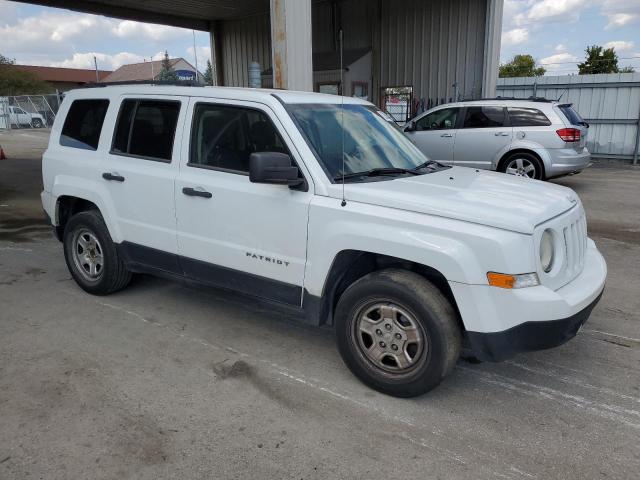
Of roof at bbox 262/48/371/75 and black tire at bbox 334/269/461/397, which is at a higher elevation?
roof at bbox 262/48/371/75

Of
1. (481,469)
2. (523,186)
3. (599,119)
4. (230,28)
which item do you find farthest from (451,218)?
(230,28)

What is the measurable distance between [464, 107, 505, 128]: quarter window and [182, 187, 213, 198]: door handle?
26.8 feet

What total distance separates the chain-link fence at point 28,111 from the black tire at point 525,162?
30.3 meters

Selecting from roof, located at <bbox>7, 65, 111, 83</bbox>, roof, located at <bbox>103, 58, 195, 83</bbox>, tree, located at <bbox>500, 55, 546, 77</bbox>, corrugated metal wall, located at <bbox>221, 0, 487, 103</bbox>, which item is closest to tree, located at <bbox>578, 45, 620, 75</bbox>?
tree, located at <bbox>500, 55, 546, 77</bbox>

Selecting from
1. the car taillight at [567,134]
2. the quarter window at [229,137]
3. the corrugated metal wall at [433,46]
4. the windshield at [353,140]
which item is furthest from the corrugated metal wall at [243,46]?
the quarter window at [229,137]

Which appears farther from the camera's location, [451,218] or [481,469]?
[451,218]

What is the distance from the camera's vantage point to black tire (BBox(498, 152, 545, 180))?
10242 mm

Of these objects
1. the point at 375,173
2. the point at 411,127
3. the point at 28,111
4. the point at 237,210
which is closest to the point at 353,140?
the point at 375,173

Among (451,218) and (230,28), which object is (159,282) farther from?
(230,28)

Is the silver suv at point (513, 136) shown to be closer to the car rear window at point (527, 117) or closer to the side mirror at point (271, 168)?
the car rear window at point (527, 117)

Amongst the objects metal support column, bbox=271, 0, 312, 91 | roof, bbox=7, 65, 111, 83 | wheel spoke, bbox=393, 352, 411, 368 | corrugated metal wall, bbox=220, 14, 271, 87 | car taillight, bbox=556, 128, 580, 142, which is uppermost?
roof, bbox=7, 65, 111, 83

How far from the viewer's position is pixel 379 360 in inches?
134

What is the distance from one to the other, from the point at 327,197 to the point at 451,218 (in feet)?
2.71

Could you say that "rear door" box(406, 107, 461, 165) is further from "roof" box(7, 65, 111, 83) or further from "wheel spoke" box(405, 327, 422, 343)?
"roof" box(7, 65, 111, 83)
